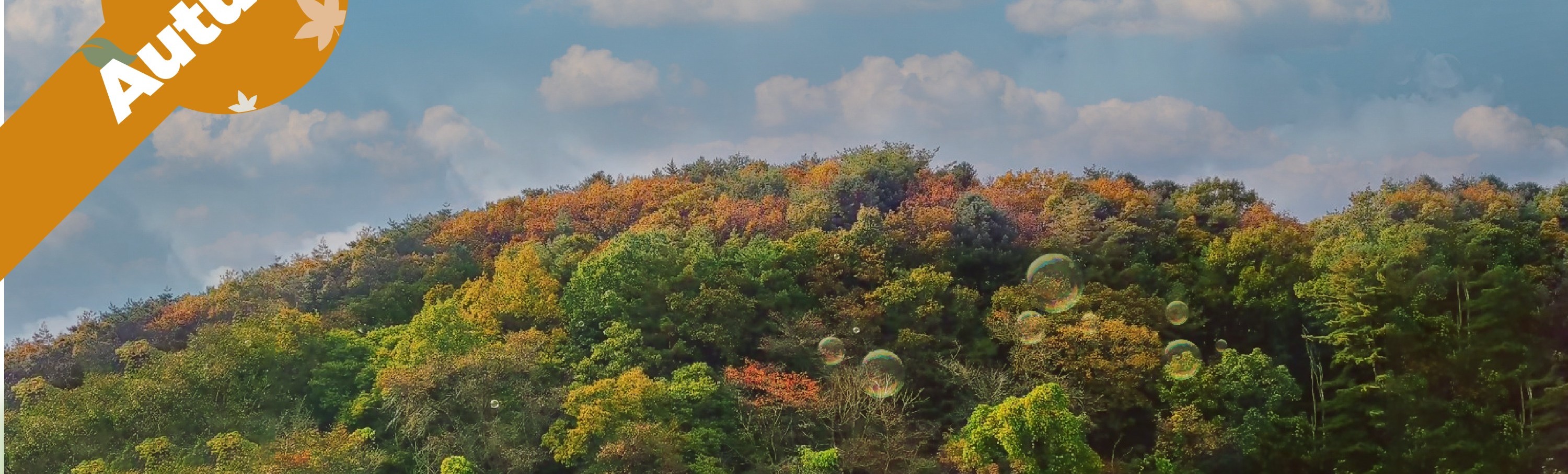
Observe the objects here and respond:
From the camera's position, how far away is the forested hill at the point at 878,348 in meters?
22.1

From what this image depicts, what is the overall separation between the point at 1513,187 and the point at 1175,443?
9560 millimetres

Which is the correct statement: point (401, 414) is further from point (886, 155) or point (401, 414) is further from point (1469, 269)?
point (1469, 269)

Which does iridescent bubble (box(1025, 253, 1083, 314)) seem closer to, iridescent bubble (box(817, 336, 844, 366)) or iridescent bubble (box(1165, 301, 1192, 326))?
iridescent bubble (box(1165, 301, 1192, 326))

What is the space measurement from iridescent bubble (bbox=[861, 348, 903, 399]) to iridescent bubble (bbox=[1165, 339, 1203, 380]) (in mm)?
4383

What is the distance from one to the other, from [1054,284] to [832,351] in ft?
13.0

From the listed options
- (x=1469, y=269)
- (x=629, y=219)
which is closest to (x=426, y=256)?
(x=629, y=219)

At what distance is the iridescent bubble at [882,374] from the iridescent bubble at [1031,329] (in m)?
2.02

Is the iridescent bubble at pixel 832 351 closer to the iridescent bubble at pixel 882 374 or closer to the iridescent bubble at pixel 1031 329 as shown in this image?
the iridescent bubble at pixel 882 374

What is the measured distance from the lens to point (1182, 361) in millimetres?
23438

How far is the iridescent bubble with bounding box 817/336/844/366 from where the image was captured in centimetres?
2341

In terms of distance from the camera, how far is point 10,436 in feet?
72.6

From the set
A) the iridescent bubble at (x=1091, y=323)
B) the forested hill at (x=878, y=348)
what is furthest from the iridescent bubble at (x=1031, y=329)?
the iridescent bubble at (x=1091, y=323)

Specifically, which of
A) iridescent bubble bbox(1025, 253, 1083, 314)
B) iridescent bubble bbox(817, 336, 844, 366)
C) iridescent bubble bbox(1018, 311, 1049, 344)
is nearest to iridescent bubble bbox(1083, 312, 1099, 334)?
iridescent bubble bbox(1025, 253, 1083, 314)

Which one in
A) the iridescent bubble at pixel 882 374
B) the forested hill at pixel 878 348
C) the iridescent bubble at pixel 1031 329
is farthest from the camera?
the iridescent bubble at pixel 1031 329
